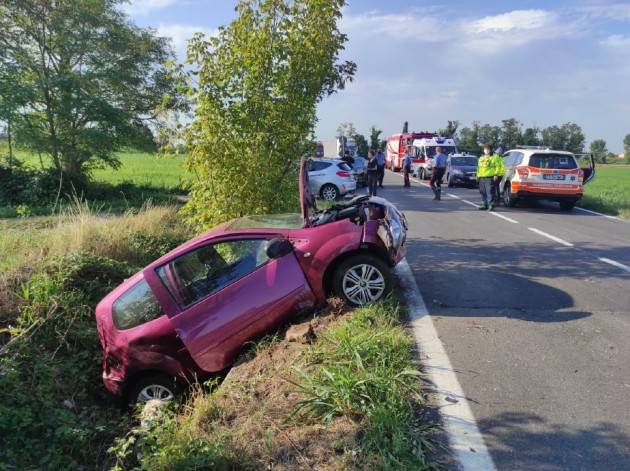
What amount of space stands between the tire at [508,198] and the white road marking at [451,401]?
10.6 metres

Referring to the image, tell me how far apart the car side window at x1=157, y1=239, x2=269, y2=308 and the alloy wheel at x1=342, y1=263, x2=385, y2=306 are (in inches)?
36.6

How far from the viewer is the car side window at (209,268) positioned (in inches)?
193

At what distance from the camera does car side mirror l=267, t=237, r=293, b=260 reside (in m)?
4.76

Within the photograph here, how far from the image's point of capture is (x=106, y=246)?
330 inches

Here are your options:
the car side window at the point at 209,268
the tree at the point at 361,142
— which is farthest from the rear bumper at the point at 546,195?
the tree at the point at 361,142

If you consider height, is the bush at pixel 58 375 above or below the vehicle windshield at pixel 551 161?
below

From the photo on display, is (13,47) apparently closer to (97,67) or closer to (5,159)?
(97,67)

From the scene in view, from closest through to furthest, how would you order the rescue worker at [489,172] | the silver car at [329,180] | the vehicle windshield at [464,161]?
the rescue worker at [489,172]
the silver car at [329,180]
the vehicle windshield at [464,161]

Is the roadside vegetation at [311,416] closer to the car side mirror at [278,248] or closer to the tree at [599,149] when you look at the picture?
the car side mirror at [278,248]

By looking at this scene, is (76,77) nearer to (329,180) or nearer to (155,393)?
(329,180)

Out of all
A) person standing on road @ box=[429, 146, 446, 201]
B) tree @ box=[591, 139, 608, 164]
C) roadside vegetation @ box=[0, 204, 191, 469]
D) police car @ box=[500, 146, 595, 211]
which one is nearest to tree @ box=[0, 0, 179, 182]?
roadside vegetation @ box=[0, 204, 191, 469]

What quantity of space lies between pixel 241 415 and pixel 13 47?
18003mm

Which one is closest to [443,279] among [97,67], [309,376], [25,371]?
[309,376]

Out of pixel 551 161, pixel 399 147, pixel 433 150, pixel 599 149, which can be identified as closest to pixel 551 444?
pixel 551 161
